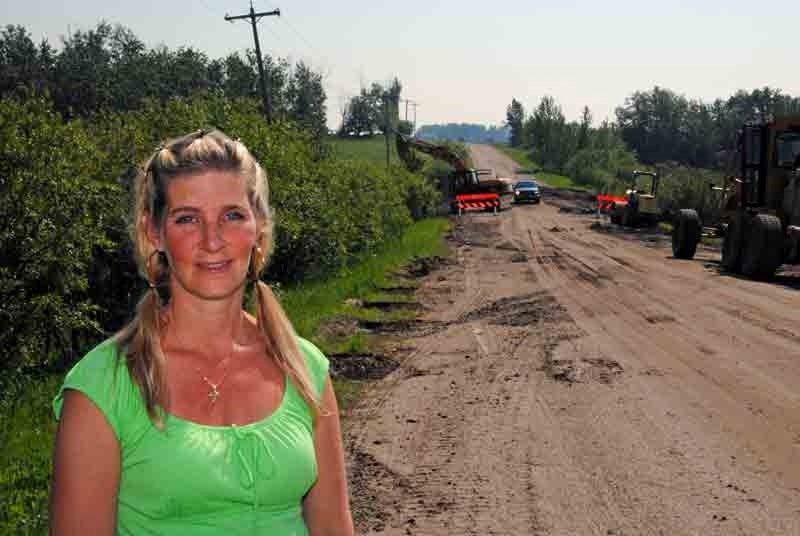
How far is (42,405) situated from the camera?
31.2ft

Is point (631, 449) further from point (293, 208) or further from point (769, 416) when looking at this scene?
point (293, 208)

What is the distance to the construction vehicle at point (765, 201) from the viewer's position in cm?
2067

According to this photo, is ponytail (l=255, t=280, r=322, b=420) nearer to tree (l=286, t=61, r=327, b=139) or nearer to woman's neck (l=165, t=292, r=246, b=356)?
woman's neck (l=165, t=292, r=246, b=356)

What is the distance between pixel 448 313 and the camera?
17.7 meters

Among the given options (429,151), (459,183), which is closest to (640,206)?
(459,183)

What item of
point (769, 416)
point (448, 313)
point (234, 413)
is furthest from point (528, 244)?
point (234, 413)

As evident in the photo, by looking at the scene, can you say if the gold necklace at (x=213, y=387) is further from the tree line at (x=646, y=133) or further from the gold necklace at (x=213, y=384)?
the tree line at (x=646, y=133)

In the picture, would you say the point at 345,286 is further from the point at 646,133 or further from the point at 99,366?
the point at 646,133

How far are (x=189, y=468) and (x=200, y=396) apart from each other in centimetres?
21

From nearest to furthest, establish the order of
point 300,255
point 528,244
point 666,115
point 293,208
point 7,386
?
1. point 7,386
2. point 293,208
3. point 300,255
4. point 528,244
5. point 666,115

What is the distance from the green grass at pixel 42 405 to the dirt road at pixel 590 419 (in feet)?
3.44

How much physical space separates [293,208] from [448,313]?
14.3 ft

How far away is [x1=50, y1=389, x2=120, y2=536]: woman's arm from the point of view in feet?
7.43

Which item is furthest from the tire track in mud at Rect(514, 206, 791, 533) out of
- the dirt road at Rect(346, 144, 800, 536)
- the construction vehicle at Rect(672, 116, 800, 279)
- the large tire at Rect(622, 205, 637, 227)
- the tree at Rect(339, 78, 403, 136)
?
the tree at Rect(339, 78, 403, 136)
